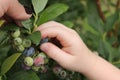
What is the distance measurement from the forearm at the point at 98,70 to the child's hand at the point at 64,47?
32 millimetres

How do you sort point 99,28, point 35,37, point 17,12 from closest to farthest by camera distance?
point 35,37 → point 17,12 → point 99,28

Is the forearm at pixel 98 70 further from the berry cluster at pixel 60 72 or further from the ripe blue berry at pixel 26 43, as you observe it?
the ripe blue berry at pixel 26 43

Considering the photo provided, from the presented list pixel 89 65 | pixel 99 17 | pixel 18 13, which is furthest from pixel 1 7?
pixel 99 17

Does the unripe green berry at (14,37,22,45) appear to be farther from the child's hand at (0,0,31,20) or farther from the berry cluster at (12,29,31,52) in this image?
the child's hand at (0,0,31,20)

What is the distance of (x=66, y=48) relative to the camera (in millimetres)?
896

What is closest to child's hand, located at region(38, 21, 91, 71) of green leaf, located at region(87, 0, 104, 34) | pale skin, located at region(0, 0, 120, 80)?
pale skin, located at region(0, 0, 120, 80)

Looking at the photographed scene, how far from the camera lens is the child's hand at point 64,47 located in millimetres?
863

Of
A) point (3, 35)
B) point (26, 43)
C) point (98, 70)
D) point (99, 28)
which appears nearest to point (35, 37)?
point (26, 43)

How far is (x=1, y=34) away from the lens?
913 mm

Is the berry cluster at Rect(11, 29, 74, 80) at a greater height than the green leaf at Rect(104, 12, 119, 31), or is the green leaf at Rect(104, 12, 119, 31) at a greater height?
the berry cluster at Rect(11, 29, 74, 80)

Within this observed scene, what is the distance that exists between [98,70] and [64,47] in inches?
5.3

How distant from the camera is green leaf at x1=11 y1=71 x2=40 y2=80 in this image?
861 mm

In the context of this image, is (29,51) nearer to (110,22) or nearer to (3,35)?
(3,35)

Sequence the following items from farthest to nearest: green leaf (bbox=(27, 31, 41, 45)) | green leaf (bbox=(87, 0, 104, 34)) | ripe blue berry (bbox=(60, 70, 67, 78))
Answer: green leaf (bbox=(87, 0, 104, 34)), ripe blue berry (bbox=(60, 70, 67, 78)), green leaf (bbox=(27, 31, 41, 45))
